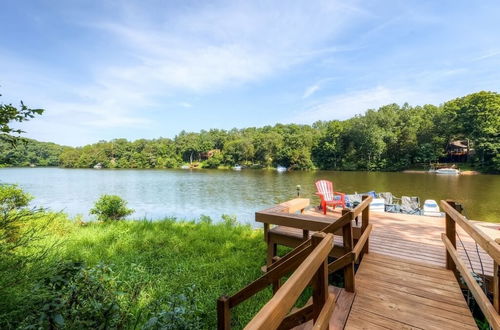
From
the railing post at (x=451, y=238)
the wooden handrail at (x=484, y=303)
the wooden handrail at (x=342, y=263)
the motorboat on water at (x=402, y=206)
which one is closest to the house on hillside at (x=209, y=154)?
the motorboat on water at (x=402, y=206)

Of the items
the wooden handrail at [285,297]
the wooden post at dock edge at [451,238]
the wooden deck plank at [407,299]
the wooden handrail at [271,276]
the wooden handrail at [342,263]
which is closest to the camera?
the wooden handrail at [285,297]

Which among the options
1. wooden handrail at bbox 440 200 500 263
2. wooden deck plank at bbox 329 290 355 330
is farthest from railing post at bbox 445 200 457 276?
wooden deck plank at bbox 329 290 355 330

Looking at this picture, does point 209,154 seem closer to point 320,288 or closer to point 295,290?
point 320,288

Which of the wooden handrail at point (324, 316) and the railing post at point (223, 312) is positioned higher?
the wooden handrail at point (324, 316)

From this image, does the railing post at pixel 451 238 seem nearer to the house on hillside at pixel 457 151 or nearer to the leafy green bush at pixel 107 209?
the leafy green bush at pixel 107 209

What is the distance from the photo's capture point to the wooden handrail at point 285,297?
0.69 metres

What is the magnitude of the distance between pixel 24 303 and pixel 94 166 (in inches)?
2737

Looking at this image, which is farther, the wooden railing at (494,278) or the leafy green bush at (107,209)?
the leafy green bush at (107,209)

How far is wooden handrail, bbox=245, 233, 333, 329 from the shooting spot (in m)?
0.69

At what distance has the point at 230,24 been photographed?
910cm

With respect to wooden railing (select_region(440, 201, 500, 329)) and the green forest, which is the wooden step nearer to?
wooden railing (select_region(440, 201, 500, 329))

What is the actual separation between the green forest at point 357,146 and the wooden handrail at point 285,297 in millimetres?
34830

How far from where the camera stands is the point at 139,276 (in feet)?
11.2

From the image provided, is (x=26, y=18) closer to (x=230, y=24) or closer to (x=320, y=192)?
(x=230, y=24)
